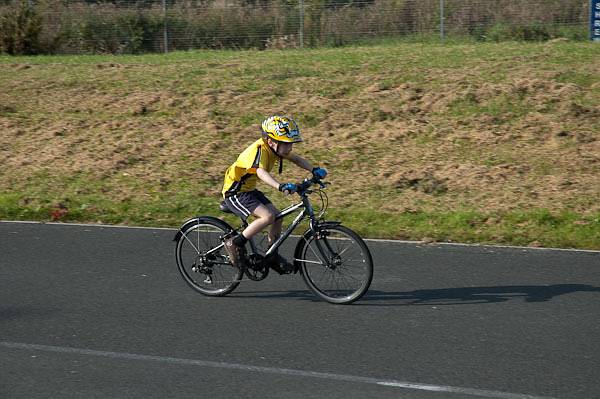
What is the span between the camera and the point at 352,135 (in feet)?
58.0

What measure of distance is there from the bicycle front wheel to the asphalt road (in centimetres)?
16

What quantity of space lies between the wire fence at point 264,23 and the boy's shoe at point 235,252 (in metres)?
16.8

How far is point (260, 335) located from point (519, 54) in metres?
14.9

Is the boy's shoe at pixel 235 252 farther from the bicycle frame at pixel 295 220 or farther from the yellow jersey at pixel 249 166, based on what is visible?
the yellow jersey at pixel 249 166

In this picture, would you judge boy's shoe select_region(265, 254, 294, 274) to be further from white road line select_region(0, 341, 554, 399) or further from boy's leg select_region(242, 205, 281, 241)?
white road line select_region(0, 341, 554, 399)

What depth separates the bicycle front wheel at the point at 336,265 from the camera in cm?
915

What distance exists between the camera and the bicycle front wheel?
915 cm

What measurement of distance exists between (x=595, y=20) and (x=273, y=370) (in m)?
18.5

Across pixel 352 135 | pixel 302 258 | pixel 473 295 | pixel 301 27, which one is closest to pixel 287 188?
pixel 302 258

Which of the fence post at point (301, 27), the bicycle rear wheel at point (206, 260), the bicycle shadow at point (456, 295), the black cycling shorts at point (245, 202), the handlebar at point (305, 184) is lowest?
the bicycle shadow at point (456, 295)

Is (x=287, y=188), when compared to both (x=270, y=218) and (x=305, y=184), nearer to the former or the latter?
(x=305, y=184)

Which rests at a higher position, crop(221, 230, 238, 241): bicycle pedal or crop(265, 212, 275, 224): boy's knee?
crop(265, 212, 275, 224): boy's knee

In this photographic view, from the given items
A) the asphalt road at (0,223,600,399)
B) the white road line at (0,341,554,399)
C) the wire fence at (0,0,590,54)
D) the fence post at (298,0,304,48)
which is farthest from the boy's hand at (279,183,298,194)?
the fence post at (298,0,304,48)

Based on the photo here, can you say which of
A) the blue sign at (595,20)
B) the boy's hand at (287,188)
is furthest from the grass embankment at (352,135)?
the boy's hand at (287,188)
